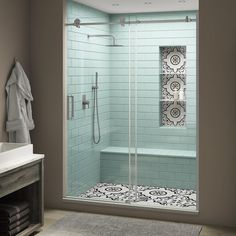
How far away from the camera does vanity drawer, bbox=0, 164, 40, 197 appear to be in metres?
3.69

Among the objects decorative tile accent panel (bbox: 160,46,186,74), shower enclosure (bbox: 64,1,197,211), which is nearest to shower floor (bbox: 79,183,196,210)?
shower enclosure (bbox: 64,1,197,211)

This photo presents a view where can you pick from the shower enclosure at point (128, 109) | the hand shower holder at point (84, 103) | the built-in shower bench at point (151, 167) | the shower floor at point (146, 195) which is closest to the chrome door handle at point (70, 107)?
the shower enclosure at point (128, 109)

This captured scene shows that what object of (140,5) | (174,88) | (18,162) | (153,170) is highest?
(140,5)

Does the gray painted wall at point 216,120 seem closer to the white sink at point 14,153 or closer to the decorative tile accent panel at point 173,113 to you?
the decorative tile accent panel at point 173,113

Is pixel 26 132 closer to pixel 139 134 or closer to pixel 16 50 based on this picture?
pixel 16 50

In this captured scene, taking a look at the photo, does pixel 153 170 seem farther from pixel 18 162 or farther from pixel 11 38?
pixel 11 38

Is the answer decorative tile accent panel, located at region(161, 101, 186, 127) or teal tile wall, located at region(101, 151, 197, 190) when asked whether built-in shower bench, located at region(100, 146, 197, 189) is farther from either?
decorative tile accent panel, located at region(161, 101, 186, 127)

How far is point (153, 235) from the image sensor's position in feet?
14.0

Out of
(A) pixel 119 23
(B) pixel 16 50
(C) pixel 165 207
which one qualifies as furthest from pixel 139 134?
(B) pixel 16 50

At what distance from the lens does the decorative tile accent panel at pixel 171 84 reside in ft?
17.7

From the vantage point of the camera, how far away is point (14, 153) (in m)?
3.92

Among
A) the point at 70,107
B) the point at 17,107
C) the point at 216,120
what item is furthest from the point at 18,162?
the point at 216,120

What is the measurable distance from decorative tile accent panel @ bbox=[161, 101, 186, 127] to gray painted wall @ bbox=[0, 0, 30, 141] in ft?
5.90

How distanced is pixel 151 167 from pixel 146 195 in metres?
0.37
